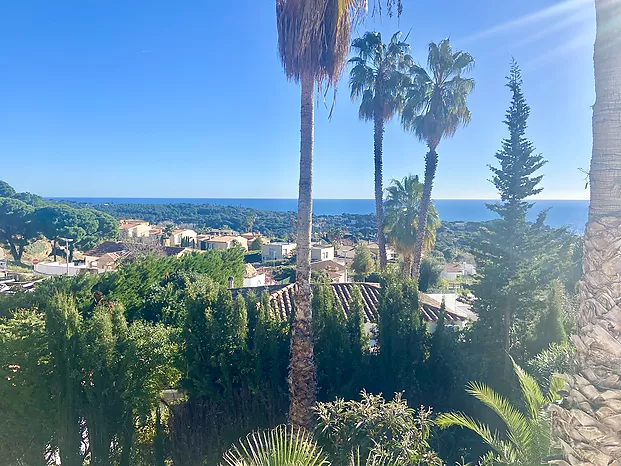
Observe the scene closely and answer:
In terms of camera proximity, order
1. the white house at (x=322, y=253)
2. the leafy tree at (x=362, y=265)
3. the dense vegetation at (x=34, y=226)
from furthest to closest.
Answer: the white house at (x=322, y=253) → the dense vegetation at (x=34, y=226) → the leafy tree at (x=362, y=265)

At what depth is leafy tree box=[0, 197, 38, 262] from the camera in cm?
4212

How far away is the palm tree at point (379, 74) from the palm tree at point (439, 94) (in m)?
0.53

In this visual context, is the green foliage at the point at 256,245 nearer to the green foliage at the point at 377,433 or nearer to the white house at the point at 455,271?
the white house at the point at 455,271

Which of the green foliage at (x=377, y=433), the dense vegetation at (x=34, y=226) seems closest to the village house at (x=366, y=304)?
the green foliage at (x=377, y=433)

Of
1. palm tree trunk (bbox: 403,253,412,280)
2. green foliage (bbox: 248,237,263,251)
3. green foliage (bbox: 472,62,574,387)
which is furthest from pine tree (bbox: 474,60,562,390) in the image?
green foliage (bbox: 248,237,263,251)

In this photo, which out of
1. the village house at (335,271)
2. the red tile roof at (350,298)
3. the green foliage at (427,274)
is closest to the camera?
the red tile roof at (350,298)

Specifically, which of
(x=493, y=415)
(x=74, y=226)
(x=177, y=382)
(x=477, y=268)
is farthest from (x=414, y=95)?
(x=74, y=226)

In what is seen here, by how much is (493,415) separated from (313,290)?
397 cm

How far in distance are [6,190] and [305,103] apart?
74.0m

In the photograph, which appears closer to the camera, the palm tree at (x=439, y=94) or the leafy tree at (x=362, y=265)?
the palm tree at (x=439, y=94)

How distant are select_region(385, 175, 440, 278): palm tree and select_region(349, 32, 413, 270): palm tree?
3610mm

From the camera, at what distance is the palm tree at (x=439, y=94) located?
14.3 m

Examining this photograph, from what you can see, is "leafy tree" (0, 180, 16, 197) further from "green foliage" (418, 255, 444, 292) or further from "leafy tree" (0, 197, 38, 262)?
"green foliage" (418, 255, 444, 292)

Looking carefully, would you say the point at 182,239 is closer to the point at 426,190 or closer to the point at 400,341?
the point at 426,190
